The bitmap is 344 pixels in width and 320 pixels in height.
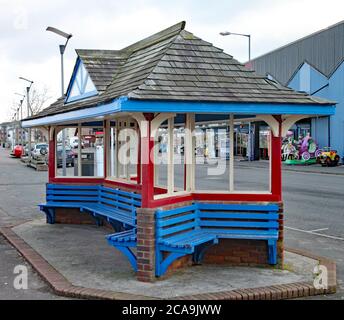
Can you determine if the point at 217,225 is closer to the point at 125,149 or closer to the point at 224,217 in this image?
the point at 224,217

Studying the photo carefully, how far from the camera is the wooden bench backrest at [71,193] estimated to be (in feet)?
33.7

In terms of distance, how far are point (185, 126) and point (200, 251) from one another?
6.11 feet

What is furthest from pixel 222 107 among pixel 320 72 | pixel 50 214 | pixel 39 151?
pixel 39 151

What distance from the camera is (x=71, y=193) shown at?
34.5 ft

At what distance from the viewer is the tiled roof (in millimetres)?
6441

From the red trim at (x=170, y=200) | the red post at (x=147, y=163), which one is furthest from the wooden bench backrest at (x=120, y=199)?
the red post at (x=147, y=163)

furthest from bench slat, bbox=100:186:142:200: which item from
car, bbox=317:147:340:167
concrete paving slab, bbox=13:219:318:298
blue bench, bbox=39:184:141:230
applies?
car, bbox=317:147:340:167

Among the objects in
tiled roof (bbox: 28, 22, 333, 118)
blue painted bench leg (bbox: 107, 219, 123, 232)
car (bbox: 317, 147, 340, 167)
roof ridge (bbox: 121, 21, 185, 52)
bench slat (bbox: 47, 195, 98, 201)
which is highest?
roof ridge (bbox: 121, 21, 185, 52)

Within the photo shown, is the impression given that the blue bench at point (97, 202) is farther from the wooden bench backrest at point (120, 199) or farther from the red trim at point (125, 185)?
the red trim at point (125, 185)

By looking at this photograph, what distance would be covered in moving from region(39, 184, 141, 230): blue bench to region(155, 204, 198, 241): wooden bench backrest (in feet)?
3.54

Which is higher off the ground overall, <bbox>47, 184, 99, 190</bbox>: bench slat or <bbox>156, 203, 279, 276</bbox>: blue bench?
<bbox>47, 184, 99, 190</bbox>: bench slat

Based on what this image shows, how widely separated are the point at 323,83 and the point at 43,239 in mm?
27093

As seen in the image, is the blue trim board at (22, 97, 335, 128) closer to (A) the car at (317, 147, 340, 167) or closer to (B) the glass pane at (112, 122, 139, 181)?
(B) the glass pane at (112, 122, 139, 181)

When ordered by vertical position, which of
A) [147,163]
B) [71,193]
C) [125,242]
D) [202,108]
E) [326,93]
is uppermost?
[326,93]
